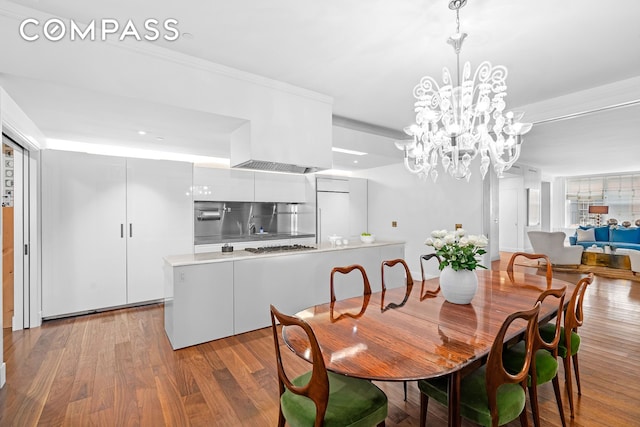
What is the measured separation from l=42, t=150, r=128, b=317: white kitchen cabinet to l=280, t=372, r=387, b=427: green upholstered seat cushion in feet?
11.8

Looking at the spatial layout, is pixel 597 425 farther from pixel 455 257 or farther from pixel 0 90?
pixel 0 90

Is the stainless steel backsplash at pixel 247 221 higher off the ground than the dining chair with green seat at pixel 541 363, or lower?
higher

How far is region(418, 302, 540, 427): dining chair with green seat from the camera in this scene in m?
1.26

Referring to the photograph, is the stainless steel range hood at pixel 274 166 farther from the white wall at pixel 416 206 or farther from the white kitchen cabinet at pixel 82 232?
the white wall at pixel 416 206

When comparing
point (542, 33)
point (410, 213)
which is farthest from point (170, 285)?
point (410, 213)

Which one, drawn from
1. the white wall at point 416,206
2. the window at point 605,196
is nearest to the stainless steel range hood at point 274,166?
the white wall at point 416,206

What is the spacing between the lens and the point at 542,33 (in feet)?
7.23

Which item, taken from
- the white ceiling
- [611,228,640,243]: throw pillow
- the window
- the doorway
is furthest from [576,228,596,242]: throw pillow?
the doorway

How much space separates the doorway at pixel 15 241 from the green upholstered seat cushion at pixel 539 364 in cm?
464

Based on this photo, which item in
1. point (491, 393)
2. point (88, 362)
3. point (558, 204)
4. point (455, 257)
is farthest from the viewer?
point (558, 204)

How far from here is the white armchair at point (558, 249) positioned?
655cm

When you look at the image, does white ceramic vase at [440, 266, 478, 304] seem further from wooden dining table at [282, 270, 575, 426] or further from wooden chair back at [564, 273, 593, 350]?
wooden chair back at [564, 273, 593, 350]

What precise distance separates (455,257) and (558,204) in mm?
11327

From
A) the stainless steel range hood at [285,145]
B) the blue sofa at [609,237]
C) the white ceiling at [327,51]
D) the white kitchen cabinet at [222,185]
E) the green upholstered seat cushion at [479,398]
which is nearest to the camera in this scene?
the green upholstered seat cushion at [479,398]
